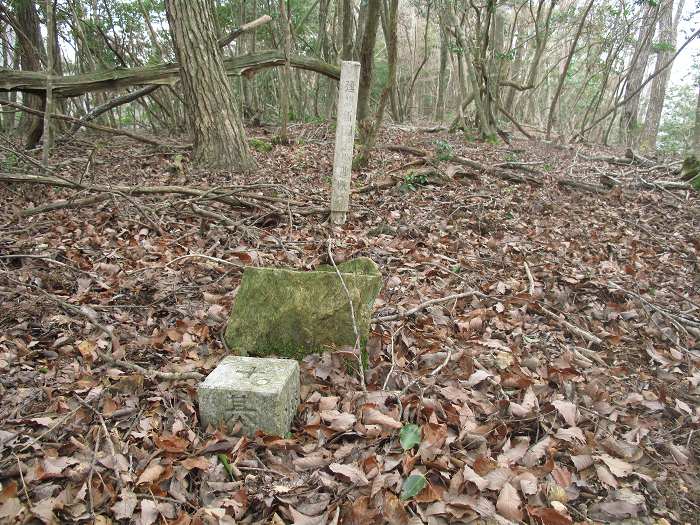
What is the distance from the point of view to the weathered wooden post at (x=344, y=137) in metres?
4.92

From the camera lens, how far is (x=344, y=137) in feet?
16.9

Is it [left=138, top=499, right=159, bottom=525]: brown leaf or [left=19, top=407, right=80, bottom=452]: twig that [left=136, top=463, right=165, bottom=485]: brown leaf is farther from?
[left=19, top=407, right=80, bottom=452]: twig

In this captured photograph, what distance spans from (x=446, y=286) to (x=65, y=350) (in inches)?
120

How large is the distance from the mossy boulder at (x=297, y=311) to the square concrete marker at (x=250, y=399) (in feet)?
1.56

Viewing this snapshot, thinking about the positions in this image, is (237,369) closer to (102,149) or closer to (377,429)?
(377,429)

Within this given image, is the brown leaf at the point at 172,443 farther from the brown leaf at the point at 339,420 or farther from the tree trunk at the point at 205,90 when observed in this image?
the tree trunk at the point at 205,90

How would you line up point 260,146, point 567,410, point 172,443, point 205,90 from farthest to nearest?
1. point 260,146
2. point 205,90
3. point 567,410
4. point 172,443

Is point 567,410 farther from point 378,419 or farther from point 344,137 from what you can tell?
point 344,137

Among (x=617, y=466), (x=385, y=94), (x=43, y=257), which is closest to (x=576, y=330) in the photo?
(x=617, y=466)

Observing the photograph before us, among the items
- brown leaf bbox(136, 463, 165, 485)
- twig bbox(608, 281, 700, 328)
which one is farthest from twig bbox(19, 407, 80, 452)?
twig bbox(608, 281, 700, 328)

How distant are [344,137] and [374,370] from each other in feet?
9.76

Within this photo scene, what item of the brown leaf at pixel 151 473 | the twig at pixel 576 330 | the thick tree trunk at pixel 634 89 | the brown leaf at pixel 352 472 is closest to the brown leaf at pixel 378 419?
the brown leaf at pixel 352 472

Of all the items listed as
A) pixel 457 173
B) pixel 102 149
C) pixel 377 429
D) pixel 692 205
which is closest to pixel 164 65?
pixel 102 149

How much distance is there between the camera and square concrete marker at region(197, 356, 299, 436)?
240 cm
